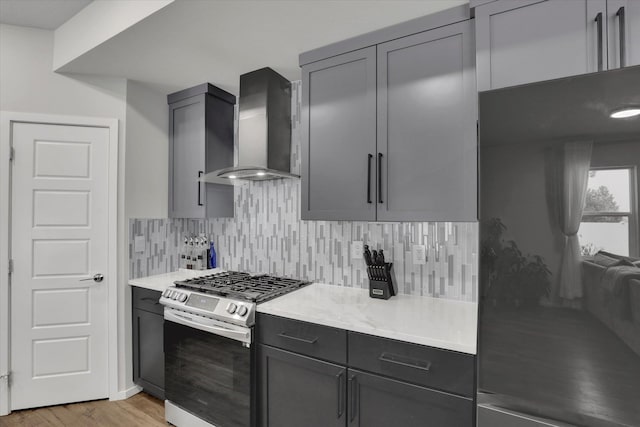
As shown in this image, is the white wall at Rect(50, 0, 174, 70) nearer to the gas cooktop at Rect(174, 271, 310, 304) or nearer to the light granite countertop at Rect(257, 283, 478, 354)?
the gas cooktop at Rect(174, 271, 310, 304)

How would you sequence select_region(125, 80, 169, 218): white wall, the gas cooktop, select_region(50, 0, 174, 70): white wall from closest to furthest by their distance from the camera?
select_region(50, 0, 174, 70): white wall
the gas cooktop
select_region(125, 80, 169, 218): white wall

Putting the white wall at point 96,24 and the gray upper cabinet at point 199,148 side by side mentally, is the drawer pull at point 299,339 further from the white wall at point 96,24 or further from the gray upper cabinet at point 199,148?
the white wall at point 96,24

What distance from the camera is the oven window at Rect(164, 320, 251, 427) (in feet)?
5.88

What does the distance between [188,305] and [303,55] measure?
1760 millimetres

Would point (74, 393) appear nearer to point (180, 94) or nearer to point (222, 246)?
point (222, 246)

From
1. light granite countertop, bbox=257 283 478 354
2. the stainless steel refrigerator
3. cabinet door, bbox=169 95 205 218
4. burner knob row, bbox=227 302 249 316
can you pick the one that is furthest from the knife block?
cabinet door, bbox=169 95 205 218

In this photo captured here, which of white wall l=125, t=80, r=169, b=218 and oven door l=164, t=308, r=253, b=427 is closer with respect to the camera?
oven door l=164, t=308, r=253, b=427

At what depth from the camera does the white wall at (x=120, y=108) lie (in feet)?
7.40

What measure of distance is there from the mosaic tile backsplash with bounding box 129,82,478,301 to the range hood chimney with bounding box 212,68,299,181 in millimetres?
204

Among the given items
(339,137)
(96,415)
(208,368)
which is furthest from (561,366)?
(96,415)

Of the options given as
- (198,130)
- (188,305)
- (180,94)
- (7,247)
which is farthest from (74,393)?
(180,94)

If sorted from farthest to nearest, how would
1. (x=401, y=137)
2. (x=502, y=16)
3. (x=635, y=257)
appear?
1. (x=401, y=137)
2. (x=502, y=16)
3. (x=635, y=257)

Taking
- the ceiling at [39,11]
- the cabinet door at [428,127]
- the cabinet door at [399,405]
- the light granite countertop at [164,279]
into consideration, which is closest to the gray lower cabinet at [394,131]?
the cabinet door at [428,127]

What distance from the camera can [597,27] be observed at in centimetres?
124
